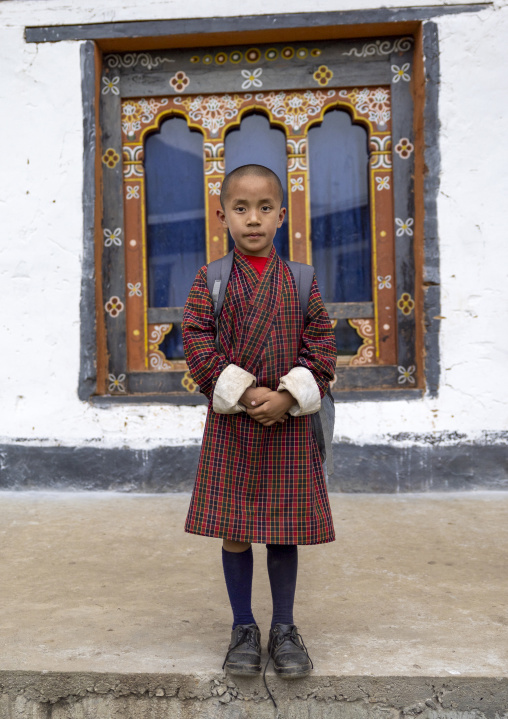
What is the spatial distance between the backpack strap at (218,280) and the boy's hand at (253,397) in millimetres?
247

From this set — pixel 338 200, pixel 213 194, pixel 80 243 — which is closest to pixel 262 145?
pixel 213 194

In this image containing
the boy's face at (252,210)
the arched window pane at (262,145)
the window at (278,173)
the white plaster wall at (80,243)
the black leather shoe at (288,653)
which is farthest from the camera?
the arched window pane at (262,145)

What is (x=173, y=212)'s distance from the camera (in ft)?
14.6

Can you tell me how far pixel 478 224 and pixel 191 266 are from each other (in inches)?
70.4

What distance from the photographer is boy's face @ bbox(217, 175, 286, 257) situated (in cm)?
186

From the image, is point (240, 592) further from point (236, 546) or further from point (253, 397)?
point (253, 397)

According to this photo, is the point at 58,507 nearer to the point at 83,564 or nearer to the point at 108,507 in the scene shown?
the point at 108,507

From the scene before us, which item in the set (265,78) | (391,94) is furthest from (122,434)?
(391,94)

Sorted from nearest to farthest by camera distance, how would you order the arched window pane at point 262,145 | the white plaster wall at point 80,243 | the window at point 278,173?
1. the white plaster wall at point 80,243
2. the window at point 278,173
3. the arched window pane at point 262,145

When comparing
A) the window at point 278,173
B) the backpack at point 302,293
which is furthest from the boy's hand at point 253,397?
the window at point 278,173

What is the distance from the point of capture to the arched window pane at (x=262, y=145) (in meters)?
4.37

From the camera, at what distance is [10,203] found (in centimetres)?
416

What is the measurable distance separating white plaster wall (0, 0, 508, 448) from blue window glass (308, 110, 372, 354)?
53cm

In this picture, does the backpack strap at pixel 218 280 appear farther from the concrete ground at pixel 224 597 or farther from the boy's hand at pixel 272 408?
the concrete ground at pixel 224 597
